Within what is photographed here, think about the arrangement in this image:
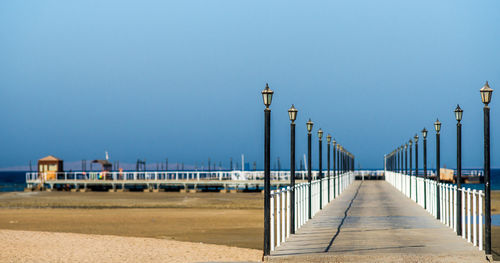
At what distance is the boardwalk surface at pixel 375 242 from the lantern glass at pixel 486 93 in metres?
2.75

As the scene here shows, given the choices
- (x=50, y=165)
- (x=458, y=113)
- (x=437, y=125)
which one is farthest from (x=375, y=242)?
(x=50, y=165)

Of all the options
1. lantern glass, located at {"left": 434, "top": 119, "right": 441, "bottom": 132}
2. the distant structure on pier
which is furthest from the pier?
lantern glass, located at {"left": 434, "top": 119, "right": 441, "bottom": 132}

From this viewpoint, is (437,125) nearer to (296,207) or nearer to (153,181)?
(296,207)

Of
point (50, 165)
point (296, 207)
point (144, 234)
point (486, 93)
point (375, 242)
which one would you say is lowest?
point (144, 234)

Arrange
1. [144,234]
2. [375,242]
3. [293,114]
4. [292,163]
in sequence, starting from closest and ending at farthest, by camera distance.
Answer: [375,242] < [292,163] < [293,114] < [144,234]

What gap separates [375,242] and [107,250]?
246 inches

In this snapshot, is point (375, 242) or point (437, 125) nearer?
point (375, 242)

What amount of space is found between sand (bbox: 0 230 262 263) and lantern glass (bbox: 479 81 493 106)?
5459 mm

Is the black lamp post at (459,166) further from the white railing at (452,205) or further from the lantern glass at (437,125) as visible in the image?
the lantern glass at (437,125)

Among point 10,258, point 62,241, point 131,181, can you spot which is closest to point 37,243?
point 62,241

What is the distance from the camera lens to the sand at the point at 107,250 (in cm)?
1623

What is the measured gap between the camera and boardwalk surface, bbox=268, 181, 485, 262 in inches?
521

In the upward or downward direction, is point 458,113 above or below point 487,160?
above

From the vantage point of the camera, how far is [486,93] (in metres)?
14.6
